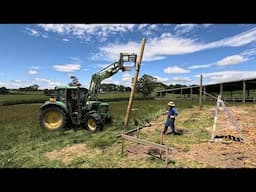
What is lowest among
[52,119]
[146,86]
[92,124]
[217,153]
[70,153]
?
[70,153]

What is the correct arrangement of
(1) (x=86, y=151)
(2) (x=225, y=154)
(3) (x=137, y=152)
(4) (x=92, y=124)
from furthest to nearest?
(4) (x=92, y=124) < (1) (x=86, y=151) < (3) (x=137, y=152) < (2) (x=225, y=154)

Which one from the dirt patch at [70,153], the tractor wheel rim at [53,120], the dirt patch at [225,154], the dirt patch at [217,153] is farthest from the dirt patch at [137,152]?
the tractor wheel rim at [53,120]

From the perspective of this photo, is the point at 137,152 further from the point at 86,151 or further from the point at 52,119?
the point at 52,119

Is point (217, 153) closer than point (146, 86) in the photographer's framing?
Yes

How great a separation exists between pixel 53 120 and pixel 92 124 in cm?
184

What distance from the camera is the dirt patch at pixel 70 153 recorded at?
5.32 meters

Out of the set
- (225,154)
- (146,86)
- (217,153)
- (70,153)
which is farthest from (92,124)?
(146,86)

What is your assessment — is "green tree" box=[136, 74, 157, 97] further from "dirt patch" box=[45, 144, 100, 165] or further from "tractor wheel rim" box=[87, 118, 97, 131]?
"dirt patch" box=[45, 144, 100, 165]

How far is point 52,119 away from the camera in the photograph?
919cm

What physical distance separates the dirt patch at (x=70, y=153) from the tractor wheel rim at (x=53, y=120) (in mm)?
2955

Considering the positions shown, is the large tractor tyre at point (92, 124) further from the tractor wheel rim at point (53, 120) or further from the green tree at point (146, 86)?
the green tree at point (146, 86)

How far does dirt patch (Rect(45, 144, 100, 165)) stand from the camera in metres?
5.32
